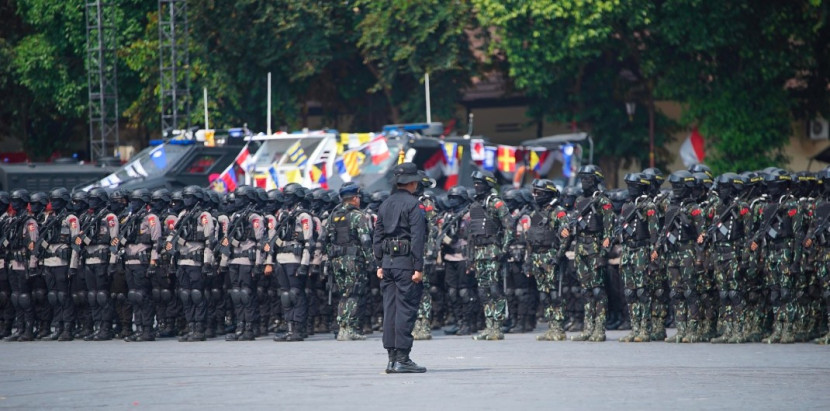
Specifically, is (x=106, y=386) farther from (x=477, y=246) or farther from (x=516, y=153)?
(x=516, y=153)

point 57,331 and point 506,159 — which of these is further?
point 506,159

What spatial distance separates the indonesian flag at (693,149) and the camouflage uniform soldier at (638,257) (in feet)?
58.8

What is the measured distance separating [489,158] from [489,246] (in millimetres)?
9513

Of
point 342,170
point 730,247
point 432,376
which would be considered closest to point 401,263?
point 432,376

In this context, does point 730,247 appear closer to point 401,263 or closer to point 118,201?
point 401,263

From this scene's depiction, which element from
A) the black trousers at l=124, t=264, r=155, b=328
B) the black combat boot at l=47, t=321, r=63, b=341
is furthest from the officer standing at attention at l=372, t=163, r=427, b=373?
the black combat boot at l=47, t=321, r=63, b=341

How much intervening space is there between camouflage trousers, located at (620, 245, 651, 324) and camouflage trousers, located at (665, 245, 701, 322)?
257 mm

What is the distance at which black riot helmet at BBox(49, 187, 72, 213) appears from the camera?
59.7ft

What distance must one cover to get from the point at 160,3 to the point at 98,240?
46.2 feet

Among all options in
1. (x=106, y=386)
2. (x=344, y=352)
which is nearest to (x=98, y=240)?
(x=344, y=352)

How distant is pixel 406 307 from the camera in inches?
495

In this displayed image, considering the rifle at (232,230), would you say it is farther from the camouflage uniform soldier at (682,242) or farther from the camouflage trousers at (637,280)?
the camouflage uniform soldier at (682,242)

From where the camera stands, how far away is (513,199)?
58.5ft

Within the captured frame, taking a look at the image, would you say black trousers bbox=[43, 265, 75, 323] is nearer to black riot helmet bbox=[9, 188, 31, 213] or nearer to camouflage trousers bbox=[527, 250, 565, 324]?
A: black riot helmet bbox=[9, 188, 31, 213]
